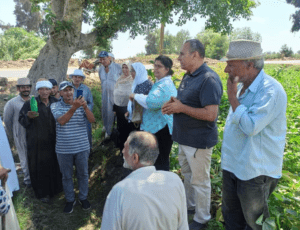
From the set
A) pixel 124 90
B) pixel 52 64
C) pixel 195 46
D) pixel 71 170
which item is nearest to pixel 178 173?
pixel 71 170

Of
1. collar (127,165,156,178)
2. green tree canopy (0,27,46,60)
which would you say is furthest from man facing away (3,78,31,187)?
green tree canopy (0,27,46,60)

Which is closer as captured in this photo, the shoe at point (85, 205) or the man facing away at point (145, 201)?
the man facing away at point (145, 201)

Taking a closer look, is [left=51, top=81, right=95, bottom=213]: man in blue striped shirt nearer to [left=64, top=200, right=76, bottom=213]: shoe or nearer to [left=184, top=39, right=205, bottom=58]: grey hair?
[left=64, top=200, right=76, bottom=213]: shoe

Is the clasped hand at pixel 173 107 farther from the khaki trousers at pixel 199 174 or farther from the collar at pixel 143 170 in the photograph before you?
the collar at pixel 143 170

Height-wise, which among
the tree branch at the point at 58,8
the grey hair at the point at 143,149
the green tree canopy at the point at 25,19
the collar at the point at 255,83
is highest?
the green tree canopy at the point at 25,19

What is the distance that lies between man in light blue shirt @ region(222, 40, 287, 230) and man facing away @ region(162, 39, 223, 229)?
0.34 metres

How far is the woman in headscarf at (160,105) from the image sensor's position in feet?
9.66

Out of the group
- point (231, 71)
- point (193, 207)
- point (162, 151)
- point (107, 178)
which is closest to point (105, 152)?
point (107, 178)

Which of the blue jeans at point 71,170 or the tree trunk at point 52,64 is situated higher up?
the tree trunk at point 52,64

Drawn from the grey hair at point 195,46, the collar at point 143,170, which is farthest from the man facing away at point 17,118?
the collar at point 143,170

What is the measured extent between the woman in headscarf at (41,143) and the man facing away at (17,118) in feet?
1.34

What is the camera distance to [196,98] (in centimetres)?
246

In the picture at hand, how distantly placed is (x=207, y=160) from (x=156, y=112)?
900 mm

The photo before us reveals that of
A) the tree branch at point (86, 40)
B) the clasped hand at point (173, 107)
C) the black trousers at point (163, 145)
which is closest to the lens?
the clasped hand at point (173, 107)
